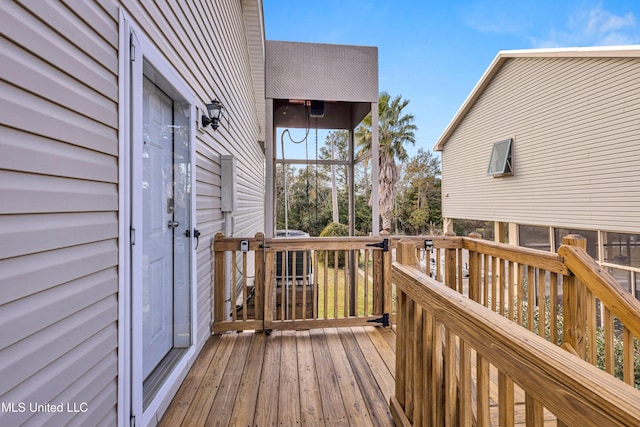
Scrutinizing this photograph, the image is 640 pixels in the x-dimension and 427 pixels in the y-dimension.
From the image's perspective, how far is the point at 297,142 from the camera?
4906mm

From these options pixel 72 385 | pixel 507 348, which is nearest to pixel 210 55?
pixel 72 385

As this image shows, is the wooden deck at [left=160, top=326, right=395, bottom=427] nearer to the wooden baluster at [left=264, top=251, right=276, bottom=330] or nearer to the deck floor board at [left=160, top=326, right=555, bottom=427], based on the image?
the deck floor board at [left=160, top=326, right=555, bottom=427]

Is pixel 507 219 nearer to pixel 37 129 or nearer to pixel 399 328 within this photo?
pixel 399 328

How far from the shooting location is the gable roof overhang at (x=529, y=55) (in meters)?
5.62

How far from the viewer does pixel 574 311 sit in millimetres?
1767

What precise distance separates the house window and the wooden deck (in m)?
7.68

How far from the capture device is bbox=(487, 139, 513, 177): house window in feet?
27.6

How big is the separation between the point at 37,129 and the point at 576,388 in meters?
1.62

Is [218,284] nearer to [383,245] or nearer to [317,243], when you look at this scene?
[317,243]

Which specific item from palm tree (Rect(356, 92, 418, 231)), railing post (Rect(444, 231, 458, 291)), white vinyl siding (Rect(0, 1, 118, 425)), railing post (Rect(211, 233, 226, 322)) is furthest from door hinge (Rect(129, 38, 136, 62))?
palm tree (Rect(356, 92, 418, 231))

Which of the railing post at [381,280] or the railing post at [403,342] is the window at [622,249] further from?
→ the railing post at [403,342]

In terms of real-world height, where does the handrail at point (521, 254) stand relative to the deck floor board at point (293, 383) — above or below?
above

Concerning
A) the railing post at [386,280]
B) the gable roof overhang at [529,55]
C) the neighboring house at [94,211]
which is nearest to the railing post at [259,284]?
the neighboring house at [94,211]

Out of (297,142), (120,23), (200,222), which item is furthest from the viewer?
(297,142)
